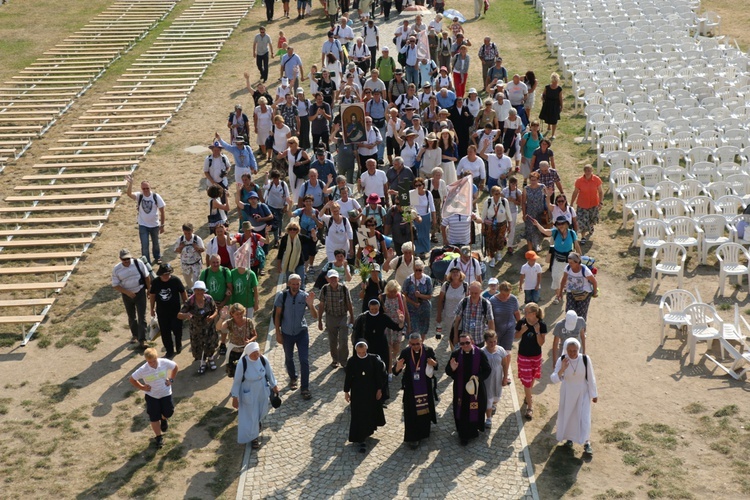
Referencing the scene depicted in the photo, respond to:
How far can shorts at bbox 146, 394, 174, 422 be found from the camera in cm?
1223

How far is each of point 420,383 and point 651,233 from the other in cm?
684

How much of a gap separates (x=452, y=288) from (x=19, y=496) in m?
6.14

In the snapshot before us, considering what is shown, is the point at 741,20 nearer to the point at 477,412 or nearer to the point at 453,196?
the point at 453,196

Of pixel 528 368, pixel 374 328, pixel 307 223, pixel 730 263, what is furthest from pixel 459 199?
pixel 730 263

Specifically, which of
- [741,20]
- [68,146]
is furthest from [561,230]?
[741,20]

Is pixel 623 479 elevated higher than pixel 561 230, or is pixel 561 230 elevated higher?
pixel 561 230

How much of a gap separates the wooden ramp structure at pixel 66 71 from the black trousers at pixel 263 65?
5365 millimetres

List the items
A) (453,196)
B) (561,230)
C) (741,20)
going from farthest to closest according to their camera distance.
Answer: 1. (741,20)
2. (453,196)
3. (561,230)

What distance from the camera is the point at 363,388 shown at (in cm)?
1186

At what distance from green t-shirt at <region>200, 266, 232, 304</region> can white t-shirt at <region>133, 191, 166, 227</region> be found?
314cm

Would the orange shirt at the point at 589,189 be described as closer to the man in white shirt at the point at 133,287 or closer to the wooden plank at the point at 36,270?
the man in white shirt at the point at 133,287

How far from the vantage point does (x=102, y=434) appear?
12.8m

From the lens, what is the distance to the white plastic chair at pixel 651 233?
654 inches

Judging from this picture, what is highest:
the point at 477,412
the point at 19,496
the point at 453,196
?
the point at 453,196
